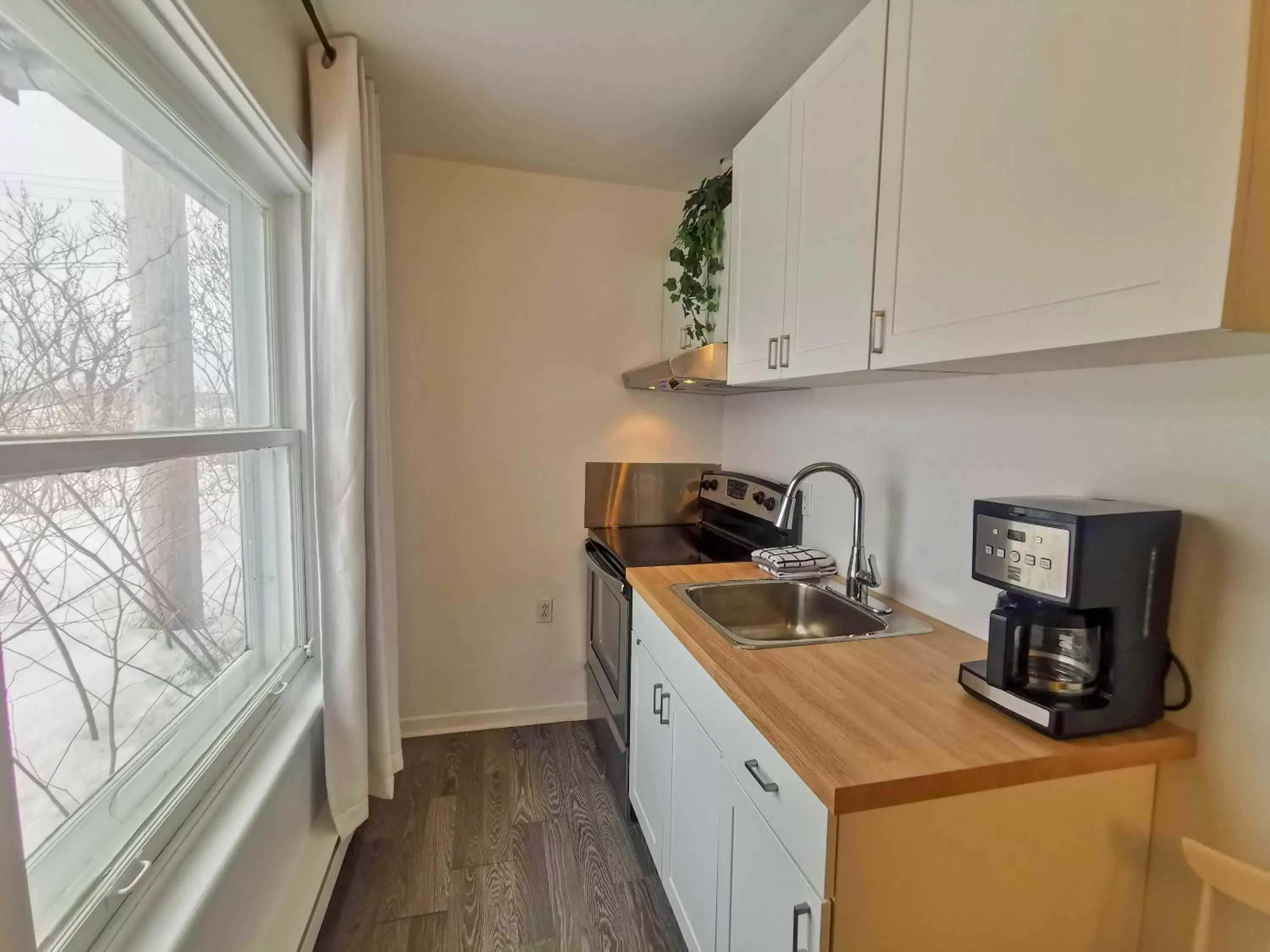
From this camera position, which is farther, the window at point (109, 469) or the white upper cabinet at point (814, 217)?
the white upper cabinet at point (814, 217)

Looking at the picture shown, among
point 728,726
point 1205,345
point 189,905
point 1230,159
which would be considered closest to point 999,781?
point 728,726

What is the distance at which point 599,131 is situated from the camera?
6.86ft

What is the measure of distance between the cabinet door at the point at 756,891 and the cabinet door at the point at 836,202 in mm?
929

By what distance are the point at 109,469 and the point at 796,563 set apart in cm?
157

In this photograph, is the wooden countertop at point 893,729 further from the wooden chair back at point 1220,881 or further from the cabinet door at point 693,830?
the cabinet door at point 693,830

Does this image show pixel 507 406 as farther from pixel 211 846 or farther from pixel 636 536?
pixel 211 846

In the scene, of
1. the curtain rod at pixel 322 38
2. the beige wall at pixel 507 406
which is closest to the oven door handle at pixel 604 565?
the beige wall at pixel 507 406

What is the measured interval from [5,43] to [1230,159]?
4.88 ft

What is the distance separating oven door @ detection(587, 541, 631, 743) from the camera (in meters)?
2.01

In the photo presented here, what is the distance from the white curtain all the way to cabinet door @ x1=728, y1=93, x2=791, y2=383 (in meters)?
1.11

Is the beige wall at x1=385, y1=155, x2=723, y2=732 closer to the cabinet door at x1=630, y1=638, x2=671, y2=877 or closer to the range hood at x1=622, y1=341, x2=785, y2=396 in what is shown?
the range hood at x1=622, y1=341, x2=785, y2=396

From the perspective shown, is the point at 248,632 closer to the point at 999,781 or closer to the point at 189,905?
the point at 189,905

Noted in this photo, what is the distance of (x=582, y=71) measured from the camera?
1.73 metres

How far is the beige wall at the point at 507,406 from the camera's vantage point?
242 cm
